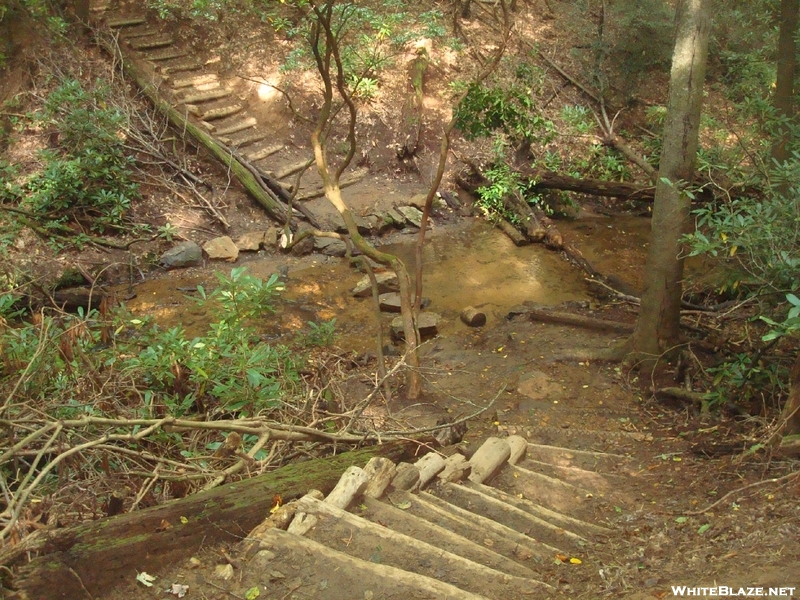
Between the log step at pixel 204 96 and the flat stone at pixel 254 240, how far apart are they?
3.00 m

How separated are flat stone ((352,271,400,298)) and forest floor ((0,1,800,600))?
0.71 feet

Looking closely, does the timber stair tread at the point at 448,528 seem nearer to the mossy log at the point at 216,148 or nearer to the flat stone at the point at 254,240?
the flat stone at the point at 254,240

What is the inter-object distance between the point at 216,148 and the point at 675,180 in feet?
25.0

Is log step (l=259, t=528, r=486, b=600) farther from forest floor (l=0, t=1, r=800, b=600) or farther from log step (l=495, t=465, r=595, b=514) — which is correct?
log step (l=495, t=465, r=595, b=514)

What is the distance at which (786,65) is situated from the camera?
7766 mm

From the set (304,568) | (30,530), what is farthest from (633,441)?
(30,530)

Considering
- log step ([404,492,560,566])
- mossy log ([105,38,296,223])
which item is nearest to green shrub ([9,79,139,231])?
mossy log ([105,38,296,223])

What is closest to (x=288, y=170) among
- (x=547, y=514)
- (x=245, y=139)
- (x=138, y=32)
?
(x=245, y=139)

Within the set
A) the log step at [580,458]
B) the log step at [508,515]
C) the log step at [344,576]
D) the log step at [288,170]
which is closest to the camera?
the log step at [344,576]

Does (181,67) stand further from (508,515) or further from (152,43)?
(508,515)

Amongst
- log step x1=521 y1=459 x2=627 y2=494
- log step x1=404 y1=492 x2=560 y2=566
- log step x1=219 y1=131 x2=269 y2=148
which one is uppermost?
log step x1=219 y1=131 x2=269 y2=148

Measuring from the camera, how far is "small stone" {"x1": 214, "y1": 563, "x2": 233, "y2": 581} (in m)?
2.83

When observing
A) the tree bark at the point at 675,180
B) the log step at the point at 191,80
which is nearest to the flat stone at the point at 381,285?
the tree bark at the point at 675,180

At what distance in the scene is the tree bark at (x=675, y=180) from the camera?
5.21m
